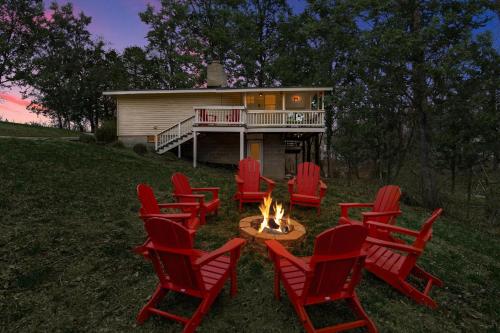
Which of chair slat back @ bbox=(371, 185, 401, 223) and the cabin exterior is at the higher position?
the cabin exterior

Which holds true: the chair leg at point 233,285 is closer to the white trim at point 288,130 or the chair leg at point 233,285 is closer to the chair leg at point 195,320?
the chair leg at point 195,320

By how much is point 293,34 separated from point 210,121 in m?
14.1

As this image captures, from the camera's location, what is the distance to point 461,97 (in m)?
12.8

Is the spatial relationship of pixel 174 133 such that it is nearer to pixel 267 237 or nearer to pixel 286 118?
pixel 286 118

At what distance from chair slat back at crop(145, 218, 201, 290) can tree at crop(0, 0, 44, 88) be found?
33.4m

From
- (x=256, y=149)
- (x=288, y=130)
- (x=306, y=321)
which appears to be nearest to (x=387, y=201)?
(x=306, y=321)

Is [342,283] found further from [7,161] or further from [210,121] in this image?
[210,121]

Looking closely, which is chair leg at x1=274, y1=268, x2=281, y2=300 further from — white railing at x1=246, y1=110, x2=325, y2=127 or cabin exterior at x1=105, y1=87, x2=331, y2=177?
cabin exterior at x1=105, y1=87, x2=331, y2=177

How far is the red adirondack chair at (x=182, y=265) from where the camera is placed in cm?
273

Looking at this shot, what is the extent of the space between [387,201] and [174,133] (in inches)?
513

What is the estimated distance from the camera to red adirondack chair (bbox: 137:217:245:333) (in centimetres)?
273

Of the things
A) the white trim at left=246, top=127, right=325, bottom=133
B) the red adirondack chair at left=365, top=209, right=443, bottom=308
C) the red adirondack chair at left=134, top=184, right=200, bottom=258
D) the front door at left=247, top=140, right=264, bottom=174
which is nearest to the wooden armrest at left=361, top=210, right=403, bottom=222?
the red adirondack chair at left=365, top=209, right=443, bottom=308

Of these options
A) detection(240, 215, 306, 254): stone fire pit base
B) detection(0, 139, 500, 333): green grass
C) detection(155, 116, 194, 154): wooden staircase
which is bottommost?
detection(0, 139, 500, 333): green grass

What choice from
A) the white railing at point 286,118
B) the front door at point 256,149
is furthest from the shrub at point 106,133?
the white railing at point 286,118
